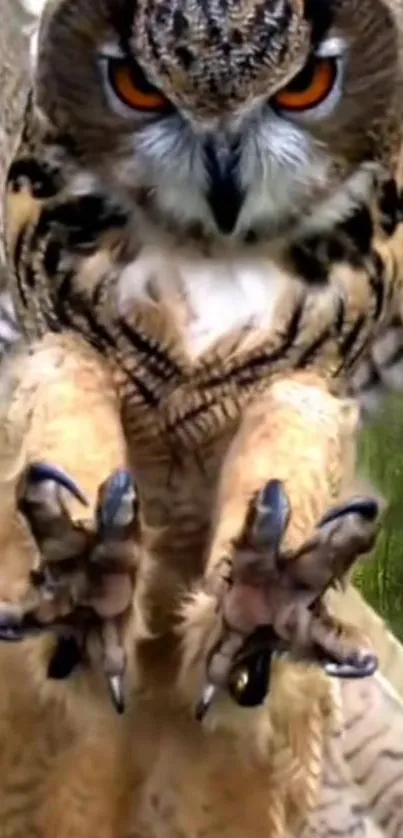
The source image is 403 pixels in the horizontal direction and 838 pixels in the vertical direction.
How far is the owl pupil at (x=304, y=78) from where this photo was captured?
2.36 metres

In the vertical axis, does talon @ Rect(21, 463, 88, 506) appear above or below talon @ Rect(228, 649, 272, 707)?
above

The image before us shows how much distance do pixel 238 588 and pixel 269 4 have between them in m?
0.52

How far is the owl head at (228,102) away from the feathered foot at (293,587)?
12.6 inches

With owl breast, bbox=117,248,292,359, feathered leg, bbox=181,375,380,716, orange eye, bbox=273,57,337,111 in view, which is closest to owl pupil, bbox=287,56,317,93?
orange eye, bbox=273,57,337,111

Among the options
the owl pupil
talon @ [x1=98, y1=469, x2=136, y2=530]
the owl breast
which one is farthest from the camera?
the owl breast

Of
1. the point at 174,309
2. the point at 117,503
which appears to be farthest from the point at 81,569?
the point at 174,309

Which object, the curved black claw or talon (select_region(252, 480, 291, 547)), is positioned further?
the curved black claw

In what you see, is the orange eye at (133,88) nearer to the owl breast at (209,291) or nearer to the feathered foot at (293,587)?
the owl breast at (209,291)

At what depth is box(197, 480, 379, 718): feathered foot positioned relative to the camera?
2.27 meters

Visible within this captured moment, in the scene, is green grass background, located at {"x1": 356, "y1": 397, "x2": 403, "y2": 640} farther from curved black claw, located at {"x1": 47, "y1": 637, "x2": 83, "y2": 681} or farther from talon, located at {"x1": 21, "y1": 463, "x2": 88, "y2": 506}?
talon, located at {"x1": 21, "y1": 463, "x2": 88, "y2": 506}

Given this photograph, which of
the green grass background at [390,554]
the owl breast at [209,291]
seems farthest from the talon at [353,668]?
the green grass background at [390,554]

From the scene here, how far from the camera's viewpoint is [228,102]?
230 centimetres

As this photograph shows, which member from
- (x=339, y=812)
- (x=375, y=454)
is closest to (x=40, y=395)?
(x=339, y=812)

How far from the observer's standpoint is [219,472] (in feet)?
8.40
